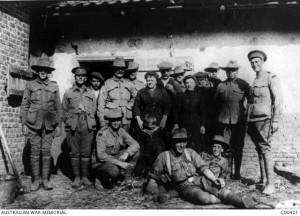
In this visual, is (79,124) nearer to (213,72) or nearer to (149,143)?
(149,143)

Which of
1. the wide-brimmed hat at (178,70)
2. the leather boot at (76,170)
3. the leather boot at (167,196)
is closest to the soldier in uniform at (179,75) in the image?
the wide-brimmed hat at (178,70)

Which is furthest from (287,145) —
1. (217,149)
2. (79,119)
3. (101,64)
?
(101,64)

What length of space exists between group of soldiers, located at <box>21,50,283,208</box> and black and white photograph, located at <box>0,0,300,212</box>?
0.06 feet

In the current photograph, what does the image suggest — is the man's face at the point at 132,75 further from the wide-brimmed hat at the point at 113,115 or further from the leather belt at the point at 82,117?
the leather belt at the point at 82,117

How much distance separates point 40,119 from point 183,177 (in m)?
2.57

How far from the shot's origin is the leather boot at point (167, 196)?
4518mm

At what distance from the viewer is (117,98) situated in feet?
19.5

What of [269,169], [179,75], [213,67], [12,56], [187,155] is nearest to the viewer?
[187,155]

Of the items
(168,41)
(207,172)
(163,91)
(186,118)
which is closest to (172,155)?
(207,172)

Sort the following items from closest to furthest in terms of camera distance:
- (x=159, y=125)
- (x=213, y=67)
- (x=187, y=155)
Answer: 1. (x=187, y=155)
2. (x=159, y=125)
3. (x=213, y=67)

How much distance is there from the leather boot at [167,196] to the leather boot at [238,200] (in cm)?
70

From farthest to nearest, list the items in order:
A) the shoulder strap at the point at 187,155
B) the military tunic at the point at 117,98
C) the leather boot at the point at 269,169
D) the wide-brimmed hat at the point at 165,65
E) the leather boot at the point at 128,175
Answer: the wide-brimmed hat at the point at 165,65 → the military tunic at the point at 117,98 → the leather boot at the point at 128,175 → the leather boot at the point at 269,169 → the shoulder strap at the point at 187,155

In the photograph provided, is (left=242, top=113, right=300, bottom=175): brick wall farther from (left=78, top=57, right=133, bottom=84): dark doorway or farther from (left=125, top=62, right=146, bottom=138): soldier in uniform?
(left=78, top=57, right=133, bottom=84): dark doorway

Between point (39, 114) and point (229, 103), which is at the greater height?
point (229, 103)
